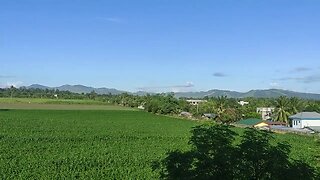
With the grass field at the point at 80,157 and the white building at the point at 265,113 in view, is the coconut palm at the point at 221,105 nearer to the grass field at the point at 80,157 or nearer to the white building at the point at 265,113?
the white building at the point at 265,113

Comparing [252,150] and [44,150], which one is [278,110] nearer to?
[44,150]

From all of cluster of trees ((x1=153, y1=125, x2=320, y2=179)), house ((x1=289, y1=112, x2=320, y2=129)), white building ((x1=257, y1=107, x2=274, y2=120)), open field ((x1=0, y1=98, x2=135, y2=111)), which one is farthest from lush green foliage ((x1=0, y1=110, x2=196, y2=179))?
open field ((x1=0, y1=98, x2=135, y2=111))

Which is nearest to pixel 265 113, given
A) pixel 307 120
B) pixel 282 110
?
pixel 282 110

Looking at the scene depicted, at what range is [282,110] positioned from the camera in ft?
236

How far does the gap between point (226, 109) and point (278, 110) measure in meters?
10.5

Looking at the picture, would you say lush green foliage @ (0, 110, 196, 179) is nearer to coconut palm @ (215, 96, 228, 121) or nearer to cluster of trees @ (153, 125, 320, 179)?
cluster of trees @ (153, 125, 320, 179)

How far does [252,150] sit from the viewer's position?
7207mm

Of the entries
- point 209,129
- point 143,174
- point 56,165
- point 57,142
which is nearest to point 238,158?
point 209,129

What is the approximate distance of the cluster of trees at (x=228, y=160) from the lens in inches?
266

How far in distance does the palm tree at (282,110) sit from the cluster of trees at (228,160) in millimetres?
64699

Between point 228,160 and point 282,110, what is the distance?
224ft

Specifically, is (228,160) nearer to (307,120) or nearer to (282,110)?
(307,120)

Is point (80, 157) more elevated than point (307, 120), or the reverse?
point (307, 120)

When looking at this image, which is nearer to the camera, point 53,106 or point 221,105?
point 221,105
